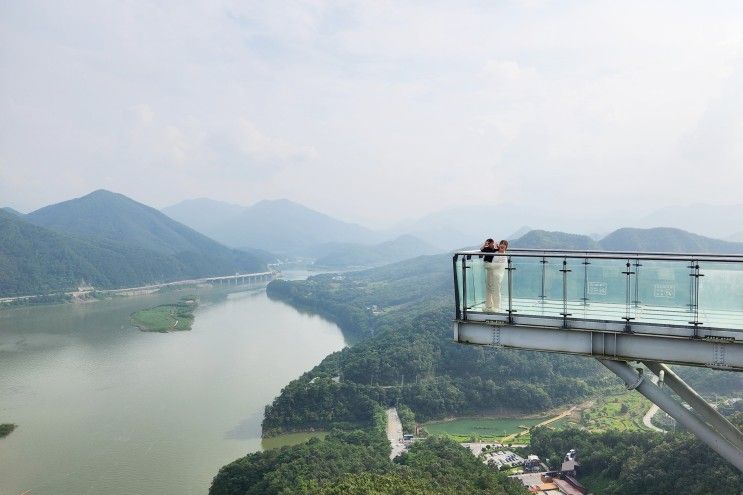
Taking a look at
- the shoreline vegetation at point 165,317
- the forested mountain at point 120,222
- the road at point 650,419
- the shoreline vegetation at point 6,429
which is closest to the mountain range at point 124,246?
the forested mountain at point 120,222

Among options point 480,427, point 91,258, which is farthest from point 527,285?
point 91,258

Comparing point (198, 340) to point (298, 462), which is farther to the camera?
point (198, 340)

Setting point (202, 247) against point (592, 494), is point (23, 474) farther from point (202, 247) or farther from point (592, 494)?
point (202, 247)

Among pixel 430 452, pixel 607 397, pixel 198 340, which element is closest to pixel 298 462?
pixel 430 452

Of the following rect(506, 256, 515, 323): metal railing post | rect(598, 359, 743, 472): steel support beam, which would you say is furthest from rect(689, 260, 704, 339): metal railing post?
rect(506, 256, 515, 323): metal railing post

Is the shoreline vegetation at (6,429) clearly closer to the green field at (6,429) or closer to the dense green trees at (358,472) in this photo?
the green field at (6,429)

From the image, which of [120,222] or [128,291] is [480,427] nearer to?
[128,291]

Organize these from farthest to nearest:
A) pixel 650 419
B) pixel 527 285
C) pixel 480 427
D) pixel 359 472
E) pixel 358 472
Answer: pixel 480 427 < pixel 650 419 < pixel 358 472 < pixel 359 472 < pixel 527 285
